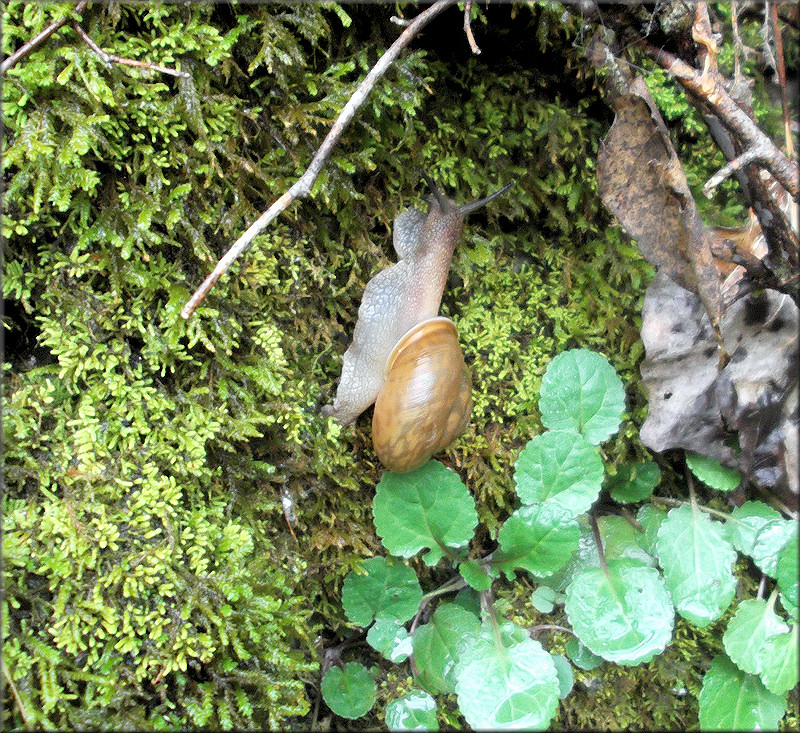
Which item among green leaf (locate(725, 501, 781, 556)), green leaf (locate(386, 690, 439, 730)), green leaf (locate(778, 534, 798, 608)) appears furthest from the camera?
green leaf (locate(725, 501, 781, 556))

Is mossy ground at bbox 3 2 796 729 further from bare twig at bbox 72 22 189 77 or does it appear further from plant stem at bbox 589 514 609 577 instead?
plant stem at bbox 589 514 609 577

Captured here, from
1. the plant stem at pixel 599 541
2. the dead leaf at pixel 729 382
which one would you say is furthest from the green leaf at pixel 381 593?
the dead leaf at pixel 729 382

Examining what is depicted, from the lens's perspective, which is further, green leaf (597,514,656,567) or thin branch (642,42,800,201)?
green leaf (597,514,656,567)

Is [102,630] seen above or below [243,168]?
below

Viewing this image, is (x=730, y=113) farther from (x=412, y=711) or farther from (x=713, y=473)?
(x=412, y=711)

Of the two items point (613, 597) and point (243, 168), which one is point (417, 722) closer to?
point (613, 597)

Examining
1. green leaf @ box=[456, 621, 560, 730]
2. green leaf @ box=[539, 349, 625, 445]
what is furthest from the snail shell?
green leaf @ box=[456, 621, 560, 730]

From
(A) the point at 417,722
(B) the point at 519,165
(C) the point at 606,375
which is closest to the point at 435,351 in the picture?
(C) the point at 606,375
